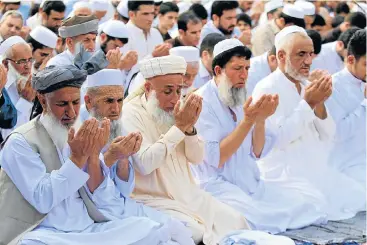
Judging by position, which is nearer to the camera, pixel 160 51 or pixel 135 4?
pixel 160 51

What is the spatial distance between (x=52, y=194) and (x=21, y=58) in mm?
2268

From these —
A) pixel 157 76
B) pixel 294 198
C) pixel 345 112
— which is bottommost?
pixel 294 198

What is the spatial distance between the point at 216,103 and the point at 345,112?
1693mm

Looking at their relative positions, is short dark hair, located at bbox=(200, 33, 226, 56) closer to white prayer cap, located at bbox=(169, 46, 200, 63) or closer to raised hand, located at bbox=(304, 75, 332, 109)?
white prayer cap, located at bbox=(169, 46, 200, 63)

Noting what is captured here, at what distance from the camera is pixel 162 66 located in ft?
18.4

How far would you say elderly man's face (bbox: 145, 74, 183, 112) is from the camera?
561cm

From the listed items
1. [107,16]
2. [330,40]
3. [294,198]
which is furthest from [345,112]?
[107,16]

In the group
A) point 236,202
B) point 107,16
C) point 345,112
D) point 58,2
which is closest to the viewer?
point 236,202

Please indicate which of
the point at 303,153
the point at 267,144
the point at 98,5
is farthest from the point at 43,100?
the point at 98,5

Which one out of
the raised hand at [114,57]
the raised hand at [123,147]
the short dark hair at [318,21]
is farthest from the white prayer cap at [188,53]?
the short dark hair at [318,21]

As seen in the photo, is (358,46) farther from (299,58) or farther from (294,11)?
(294,11)

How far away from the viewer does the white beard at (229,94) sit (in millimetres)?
6273

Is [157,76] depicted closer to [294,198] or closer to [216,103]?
[216,103]

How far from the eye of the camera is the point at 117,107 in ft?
17.4
